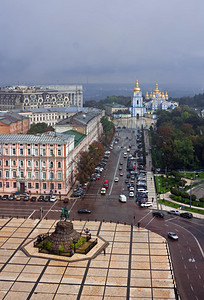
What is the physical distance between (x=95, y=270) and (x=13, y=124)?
78023 millimetres

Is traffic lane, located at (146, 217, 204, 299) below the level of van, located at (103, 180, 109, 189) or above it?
below

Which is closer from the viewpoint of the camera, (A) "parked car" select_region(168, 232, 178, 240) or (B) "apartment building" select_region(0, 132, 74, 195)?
(A) "parked car" select_region(168, 232, 178, 240)

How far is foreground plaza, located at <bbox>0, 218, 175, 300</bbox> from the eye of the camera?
40.2 metres

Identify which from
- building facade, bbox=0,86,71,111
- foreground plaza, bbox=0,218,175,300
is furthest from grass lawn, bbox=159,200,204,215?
building facade, bbox=0,86,71,111

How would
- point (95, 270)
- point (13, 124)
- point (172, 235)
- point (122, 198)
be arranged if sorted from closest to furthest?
1. point (95, 270)
2. point (172, 235)
3. point (122, 198)
4. point (13, 124)

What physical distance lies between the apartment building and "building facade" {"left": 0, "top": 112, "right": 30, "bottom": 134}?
36405 millimetres

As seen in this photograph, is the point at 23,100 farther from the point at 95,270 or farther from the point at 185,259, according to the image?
the point at 95,270

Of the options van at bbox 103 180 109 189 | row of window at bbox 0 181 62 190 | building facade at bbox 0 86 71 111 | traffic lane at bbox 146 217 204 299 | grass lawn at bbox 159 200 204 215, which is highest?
building facade at bbox 0 86 71 111

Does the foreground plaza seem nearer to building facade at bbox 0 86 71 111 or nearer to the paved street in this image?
the paved street

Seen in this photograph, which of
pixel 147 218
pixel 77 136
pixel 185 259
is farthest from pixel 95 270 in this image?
pixel 77 136

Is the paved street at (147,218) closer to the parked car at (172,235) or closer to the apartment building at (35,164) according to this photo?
the parked car at (172,235)

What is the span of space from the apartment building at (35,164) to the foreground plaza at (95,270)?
1878 cm

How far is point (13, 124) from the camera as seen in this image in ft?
383

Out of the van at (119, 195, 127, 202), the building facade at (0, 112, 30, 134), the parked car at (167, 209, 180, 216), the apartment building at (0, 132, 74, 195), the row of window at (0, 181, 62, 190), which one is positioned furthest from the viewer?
the building facade at (0, 112, 30, 134)
